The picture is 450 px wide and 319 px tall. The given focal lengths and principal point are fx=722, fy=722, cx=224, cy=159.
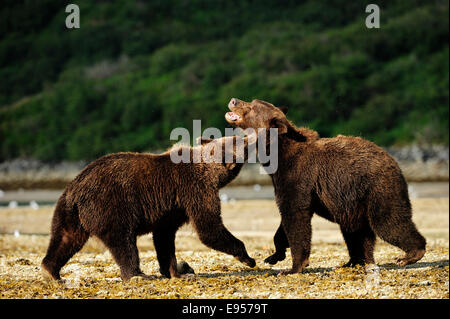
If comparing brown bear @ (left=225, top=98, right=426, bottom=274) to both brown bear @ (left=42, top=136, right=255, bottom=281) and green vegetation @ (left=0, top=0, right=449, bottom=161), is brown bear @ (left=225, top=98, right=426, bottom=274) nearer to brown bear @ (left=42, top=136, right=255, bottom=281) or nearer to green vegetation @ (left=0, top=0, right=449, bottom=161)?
brown bear @ (left=42, top=136, right=255, bottom=281)

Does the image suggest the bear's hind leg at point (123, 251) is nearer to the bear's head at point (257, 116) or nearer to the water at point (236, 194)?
the bear's head at point (257, 116)

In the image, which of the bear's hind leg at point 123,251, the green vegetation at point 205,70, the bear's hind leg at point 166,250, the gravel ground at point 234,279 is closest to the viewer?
the gravel ground at point 234,279

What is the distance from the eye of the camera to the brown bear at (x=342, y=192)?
33.2 ft

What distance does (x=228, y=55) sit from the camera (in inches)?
2425

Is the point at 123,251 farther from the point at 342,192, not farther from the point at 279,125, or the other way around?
the point at 342,192

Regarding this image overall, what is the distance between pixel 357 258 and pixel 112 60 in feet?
189

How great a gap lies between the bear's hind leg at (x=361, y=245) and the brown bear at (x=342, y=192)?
0.01 meters

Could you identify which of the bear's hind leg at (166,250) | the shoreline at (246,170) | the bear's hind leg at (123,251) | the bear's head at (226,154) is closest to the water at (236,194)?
the shoreline at (246,170)

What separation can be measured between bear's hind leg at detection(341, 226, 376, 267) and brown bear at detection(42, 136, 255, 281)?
160cm

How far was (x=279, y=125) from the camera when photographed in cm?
1075

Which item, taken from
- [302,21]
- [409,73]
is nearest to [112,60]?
[302,21]

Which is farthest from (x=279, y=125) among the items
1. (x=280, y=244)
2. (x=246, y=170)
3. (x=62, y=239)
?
(x=246, y=170)

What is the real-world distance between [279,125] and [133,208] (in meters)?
2.51

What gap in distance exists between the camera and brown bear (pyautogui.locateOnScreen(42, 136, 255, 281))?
988 cm
